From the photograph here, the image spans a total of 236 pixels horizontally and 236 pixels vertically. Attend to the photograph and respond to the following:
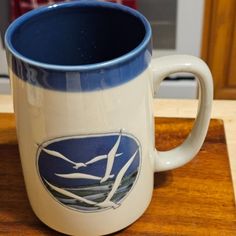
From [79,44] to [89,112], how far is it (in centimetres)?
10

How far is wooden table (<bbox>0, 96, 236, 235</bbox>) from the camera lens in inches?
17.1

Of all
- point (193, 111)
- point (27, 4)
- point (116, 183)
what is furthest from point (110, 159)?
point (27, 4)

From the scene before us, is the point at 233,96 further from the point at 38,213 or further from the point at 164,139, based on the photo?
the point at 38,213

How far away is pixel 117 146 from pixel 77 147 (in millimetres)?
29

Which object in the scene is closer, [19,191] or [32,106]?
[32,106]

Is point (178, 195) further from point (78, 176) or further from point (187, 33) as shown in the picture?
point (187, 33)

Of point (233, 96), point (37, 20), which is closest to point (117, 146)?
point (37, 20)

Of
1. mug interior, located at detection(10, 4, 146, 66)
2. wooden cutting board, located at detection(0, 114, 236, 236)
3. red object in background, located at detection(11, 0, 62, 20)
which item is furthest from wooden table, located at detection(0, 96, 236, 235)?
red object in background, located at detection(11, 0, 62, 20)

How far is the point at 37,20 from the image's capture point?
402 millimetres

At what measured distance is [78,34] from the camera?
0.43 m

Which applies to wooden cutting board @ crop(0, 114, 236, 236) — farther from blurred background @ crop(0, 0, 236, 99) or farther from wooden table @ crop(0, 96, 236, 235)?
blurred background @ crop(0, 0, 236, 99)

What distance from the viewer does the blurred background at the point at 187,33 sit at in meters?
0.91

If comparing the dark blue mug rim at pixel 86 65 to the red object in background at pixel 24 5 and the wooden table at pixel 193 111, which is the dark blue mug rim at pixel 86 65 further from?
the red object in background at pixel 24 5

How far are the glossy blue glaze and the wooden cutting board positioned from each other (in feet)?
0.42
